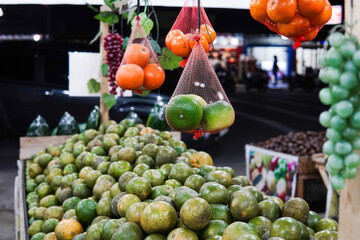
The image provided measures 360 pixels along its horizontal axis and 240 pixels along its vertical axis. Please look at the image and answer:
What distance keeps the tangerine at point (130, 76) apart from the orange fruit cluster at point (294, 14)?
2.79 feet

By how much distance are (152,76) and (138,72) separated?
0.40ft

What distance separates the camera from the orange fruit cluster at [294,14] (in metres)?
1.78

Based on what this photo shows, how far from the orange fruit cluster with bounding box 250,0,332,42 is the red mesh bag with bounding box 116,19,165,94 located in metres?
0.86

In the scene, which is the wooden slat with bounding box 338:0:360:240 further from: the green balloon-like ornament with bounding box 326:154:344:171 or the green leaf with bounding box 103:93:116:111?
the green leaf with bounding box 103:93:116:111

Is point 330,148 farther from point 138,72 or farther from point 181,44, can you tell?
point 138,72

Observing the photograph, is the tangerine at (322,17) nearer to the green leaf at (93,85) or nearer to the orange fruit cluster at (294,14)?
the orange fruit cluster at (294,14)

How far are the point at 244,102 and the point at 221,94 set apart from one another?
15.5 meters

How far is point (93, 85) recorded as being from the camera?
4.68 m

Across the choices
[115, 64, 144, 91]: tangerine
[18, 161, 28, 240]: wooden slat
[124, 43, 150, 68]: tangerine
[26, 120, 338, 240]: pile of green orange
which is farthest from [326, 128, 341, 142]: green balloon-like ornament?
[18, 161, 28, 240]: wooden slat

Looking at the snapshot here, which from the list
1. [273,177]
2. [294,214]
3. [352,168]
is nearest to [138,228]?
[294,214]

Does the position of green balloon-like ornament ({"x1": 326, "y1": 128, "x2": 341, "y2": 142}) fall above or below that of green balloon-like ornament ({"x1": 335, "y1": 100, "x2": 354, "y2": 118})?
Answer: below

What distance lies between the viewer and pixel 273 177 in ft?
17.1

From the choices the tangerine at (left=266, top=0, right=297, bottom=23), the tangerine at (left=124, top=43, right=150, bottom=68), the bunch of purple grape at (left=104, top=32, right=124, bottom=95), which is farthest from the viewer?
the bunch of purple grape at (left=104, top=32, right=124, bottom=95)

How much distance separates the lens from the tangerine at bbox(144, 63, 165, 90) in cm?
267
